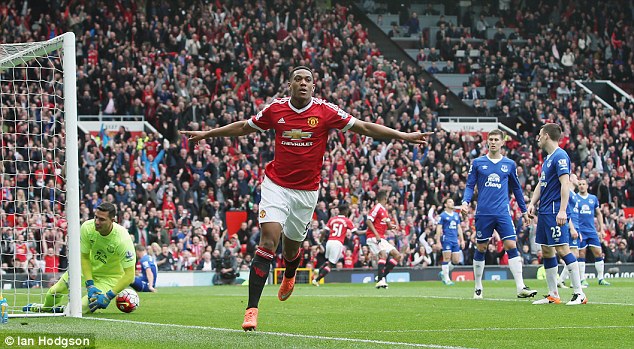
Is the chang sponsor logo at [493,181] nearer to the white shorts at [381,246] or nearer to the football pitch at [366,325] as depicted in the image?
the football pitch at [366,325]

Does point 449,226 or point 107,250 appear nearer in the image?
point 107,250

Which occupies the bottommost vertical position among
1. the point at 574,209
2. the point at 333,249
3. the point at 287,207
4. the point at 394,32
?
the point at 333,249

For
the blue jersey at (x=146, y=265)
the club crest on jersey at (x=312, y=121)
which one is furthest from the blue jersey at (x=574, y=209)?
the club crest on jersey at (x=312, y=121)

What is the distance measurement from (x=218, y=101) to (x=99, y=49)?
15.2 feet

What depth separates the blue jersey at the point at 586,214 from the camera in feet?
77.8

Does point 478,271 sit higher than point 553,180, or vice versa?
point 553,180

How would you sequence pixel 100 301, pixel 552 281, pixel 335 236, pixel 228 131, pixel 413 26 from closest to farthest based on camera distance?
1. pixel 228 131
2. pixel 100 301
3. pixel 552 281
4. pixel 335 236
5. pixel 413 26

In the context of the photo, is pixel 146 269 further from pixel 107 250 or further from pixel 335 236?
pixel 107 250

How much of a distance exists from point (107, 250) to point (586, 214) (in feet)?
45.0

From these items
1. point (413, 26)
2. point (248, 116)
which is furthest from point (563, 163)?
point (413, 26)

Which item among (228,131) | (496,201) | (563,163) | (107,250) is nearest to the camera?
(228,131)

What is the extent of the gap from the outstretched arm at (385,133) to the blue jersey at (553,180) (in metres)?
4.87

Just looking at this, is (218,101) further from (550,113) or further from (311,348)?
(311,348)

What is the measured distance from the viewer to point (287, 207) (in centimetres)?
1040
